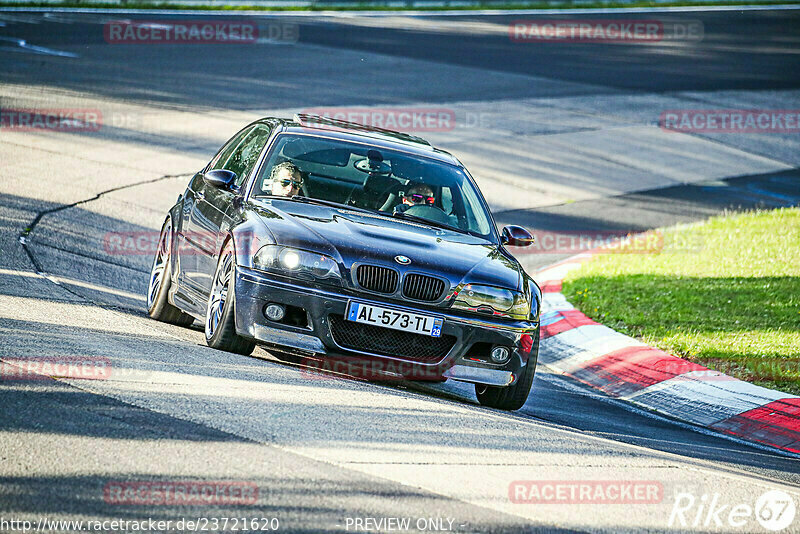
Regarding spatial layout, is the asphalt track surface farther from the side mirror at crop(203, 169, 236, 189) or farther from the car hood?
the side mirror at crop(203, 169, 236, 189)

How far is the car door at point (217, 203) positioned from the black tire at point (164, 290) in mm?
465

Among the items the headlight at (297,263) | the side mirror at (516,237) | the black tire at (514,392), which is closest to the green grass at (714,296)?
the side mirror at (516,237)

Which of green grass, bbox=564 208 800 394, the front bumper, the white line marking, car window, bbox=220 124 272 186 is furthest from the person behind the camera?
the white line marking

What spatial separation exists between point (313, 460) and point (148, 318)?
3927 mm

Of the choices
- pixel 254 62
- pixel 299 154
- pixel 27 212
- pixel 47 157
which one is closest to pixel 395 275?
pixel 299 154

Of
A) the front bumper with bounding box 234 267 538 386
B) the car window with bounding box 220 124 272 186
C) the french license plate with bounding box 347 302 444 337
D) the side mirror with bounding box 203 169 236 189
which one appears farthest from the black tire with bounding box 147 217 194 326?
the french license plate with bounding box 347 302 444 337

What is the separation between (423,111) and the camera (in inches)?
823

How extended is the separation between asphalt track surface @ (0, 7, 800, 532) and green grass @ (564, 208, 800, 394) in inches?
51.5

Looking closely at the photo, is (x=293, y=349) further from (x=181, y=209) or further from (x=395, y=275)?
(x=181, y=209)

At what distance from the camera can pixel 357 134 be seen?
336 inches

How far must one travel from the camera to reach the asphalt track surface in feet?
15.7

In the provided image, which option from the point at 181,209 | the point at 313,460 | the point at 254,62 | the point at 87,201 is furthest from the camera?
the point at 254,62

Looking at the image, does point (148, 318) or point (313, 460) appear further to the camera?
point (148, 318)

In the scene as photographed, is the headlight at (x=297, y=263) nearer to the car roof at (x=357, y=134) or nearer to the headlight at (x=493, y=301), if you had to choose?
the headlight at (x=493, y=301)
